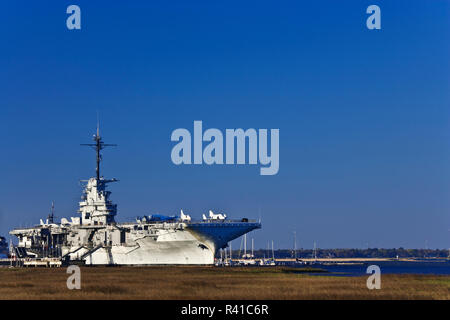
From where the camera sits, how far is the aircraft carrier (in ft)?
298

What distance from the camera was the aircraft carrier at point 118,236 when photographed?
90750 millimetres

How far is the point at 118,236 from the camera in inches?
3893
